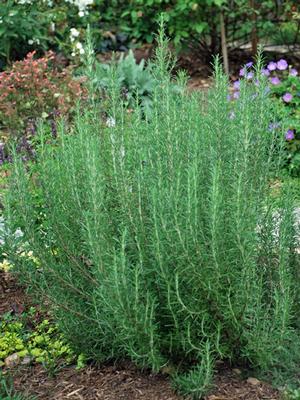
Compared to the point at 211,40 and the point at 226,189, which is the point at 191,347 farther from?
the point at 211,40

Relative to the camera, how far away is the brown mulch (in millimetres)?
2947

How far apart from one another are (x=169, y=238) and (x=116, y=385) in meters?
0.81

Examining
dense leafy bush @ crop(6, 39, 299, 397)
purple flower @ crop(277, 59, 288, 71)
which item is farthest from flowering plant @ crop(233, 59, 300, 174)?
dense leafy bush @ crop(6, 39, 299, 397)

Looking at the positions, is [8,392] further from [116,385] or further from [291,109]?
[291,109]

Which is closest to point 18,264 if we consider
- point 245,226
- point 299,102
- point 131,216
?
point 131,216

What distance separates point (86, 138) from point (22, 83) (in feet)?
15.3

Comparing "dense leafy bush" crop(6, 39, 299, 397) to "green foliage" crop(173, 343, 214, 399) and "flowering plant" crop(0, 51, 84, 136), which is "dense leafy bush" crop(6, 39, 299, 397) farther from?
"flowering plant" crop(0, 51, 84, 136)

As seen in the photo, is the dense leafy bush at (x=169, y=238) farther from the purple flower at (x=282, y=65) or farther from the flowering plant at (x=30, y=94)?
the purple flower at (x=282, y=65)

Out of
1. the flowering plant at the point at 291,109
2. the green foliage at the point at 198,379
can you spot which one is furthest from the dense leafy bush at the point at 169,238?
the flowering plant at the point at 291,109

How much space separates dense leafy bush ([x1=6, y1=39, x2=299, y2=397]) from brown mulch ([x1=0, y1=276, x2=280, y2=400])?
7 centimetres

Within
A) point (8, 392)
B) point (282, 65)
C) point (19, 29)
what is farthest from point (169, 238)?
point (19, 29)

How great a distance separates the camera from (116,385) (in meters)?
3.06

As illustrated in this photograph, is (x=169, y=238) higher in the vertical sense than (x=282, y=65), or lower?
lower

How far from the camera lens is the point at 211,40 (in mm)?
10930
